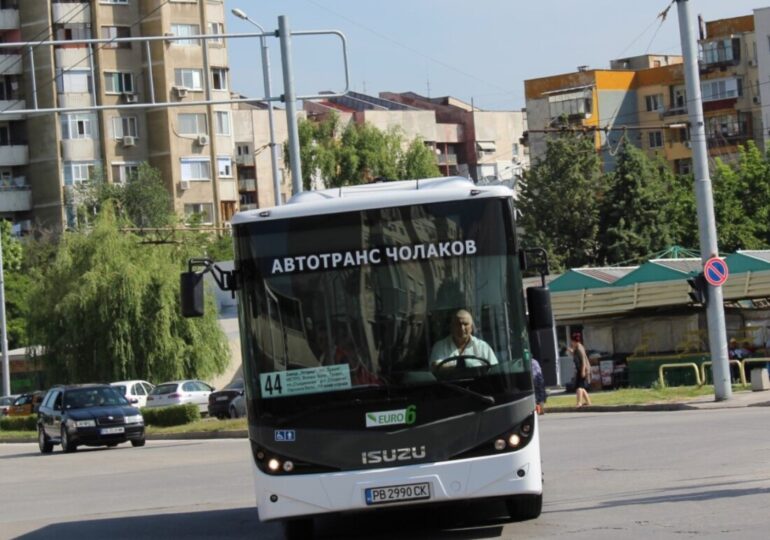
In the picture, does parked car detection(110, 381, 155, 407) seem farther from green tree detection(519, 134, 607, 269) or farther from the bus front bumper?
the bus front bumper

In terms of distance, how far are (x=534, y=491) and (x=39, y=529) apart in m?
6.57

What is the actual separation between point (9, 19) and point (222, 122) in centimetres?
1520

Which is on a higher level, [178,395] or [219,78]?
[219,78]

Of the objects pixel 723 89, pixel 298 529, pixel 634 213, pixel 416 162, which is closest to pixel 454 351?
pixel 298 529

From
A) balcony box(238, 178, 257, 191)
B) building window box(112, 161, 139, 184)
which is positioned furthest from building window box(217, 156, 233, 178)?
balcony box(238, 178, 257, 191)

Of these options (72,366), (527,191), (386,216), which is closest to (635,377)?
(72,366)

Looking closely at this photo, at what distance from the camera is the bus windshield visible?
1212 cm

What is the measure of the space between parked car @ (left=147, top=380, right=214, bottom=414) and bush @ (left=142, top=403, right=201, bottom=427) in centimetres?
588

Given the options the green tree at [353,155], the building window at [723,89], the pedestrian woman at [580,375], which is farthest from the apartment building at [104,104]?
the pedestrian woman at [580,375]

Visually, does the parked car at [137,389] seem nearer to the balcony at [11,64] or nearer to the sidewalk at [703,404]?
the sidewalk at [703,404]

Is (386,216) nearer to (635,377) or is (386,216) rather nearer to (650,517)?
(650,517)

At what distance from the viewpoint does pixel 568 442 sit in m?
23.3

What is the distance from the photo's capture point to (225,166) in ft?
323

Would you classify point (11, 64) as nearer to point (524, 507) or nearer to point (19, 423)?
point (19, 423)
